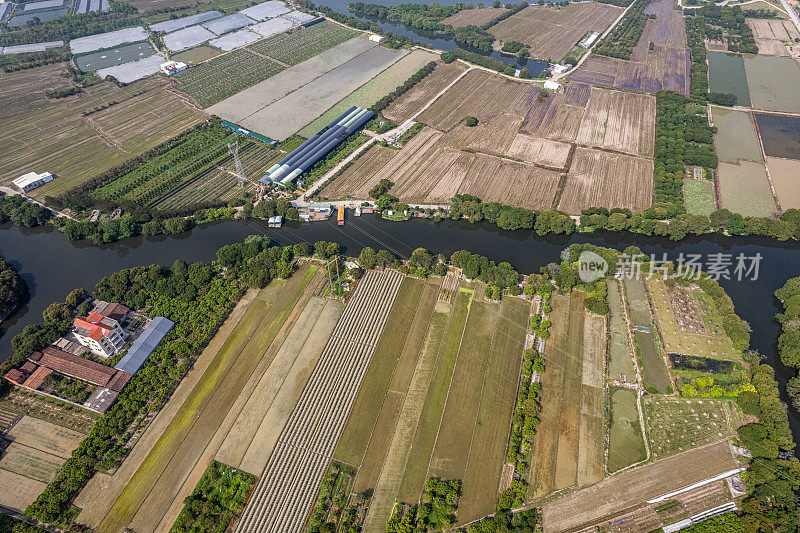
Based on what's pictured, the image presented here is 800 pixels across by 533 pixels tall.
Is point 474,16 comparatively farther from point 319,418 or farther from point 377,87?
point 319,418

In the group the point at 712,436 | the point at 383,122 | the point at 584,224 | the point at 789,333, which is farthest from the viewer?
the point at 383,122

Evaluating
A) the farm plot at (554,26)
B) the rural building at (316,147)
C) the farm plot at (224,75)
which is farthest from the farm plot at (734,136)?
the farm plot at (224,75)

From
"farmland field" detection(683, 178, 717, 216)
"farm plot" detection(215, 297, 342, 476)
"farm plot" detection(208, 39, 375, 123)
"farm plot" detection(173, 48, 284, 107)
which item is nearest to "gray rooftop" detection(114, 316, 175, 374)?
"farm plot" detection(215, 297, 342, 476)

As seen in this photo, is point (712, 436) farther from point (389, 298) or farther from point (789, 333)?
point (389, 298)

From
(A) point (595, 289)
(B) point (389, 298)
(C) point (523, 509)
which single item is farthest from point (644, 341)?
(B) point (389, 298)

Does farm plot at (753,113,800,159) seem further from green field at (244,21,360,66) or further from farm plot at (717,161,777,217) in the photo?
green field at (244,21,360,66)

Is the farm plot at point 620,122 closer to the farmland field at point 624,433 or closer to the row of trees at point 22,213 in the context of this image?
the farmland field at point 624,433

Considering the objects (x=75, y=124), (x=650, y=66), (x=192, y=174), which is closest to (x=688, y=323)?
(x=192, y=174)
